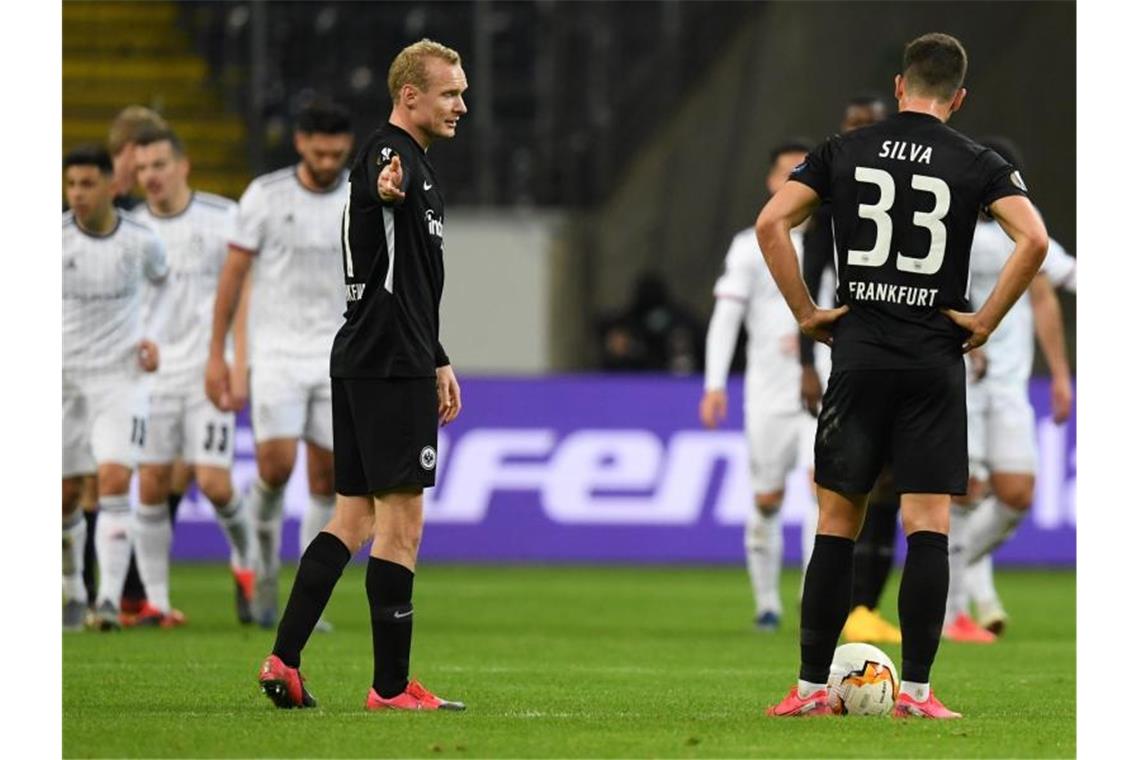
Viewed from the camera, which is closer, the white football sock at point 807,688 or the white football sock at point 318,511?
the white football sock at point 807,688

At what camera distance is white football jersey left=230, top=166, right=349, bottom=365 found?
10805 mm

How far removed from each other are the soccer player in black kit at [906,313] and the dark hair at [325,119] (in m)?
3.92

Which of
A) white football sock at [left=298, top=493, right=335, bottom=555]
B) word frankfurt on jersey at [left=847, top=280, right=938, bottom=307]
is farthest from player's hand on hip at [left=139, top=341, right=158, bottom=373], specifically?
word frankfurt on jersey at [left=847, top=280, right=938, bottom=307]

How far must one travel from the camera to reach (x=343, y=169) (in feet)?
36.4

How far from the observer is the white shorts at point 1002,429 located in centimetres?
1112

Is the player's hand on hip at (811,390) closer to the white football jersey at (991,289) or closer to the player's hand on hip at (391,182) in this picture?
the white football jersey at (991,289)

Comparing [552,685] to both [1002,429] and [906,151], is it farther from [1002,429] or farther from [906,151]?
[1002,429]

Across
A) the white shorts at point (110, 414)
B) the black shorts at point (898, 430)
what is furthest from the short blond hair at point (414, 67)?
the white shorts at point (110, 414)

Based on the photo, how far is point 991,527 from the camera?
1130 centimetres

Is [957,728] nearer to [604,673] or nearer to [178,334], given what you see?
[604,673]

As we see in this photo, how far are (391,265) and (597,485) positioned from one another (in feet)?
31.0

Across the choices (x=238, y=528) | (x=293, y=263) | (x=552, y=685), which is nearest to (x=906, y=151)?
(x=552, y=685)

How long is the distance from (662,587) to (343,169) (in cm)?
464

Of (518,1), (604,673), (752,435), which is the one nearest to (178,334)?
(752,435)
